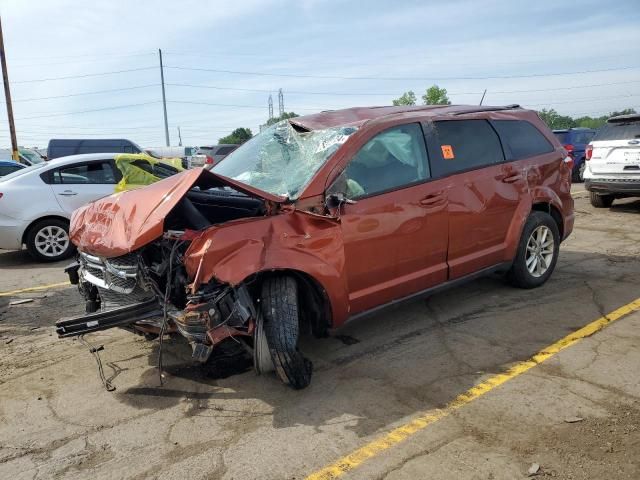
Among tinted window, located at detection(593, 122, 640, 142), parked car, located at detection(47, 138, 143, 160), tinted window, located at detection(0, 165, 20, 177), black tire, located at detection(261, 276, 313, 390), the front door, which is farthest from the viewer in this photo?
parked car, located at detection(47, 138, 143, 160)

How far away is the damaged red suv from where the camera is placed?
3322mm

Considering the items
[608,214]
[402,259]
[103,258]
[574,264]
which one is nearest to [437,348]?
[402,259]

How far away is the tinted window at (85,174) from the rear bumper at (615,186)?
885cm

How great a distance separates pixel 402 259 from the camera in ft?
13.5

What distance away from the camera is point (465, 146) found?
4.74 metres

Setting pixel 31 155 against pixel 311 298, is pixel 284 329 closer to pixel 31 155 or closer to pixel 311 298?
pixel 311 298

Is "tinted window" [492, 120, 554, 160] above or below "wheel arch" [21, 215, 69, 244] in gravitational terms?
above

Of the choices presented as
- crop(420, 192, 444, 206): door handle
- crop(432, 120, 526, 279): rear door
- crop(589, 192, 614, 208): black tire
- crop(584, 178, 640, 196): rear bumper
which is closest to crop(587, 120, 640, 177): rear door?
crop(584, 178, 640, 196): rear bumper

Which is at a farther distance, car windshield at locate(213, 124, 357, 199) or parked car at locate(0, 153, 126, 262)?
parked car at locate(0, 153, 126, 262)

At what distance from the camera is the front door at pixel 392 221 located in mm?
3838

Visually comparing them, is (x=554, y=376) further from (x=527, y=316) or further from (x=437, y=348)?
(x=527, y=316)

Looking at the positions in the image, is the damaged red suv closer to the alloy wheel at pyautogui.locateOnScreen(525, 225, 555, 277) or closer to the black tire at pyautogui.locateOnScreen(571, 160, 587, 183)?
the alloy wheel at pyautogui.locateOnScreen(525, 225, 555, 277)

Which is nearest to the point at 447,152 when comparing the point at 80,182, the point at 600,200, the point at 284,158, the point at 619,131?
the point at 284,158

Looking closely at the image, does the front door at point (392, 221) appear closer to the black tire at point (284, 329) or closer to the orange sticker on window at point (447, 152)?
the orange sticker on window at point (447, 152)
